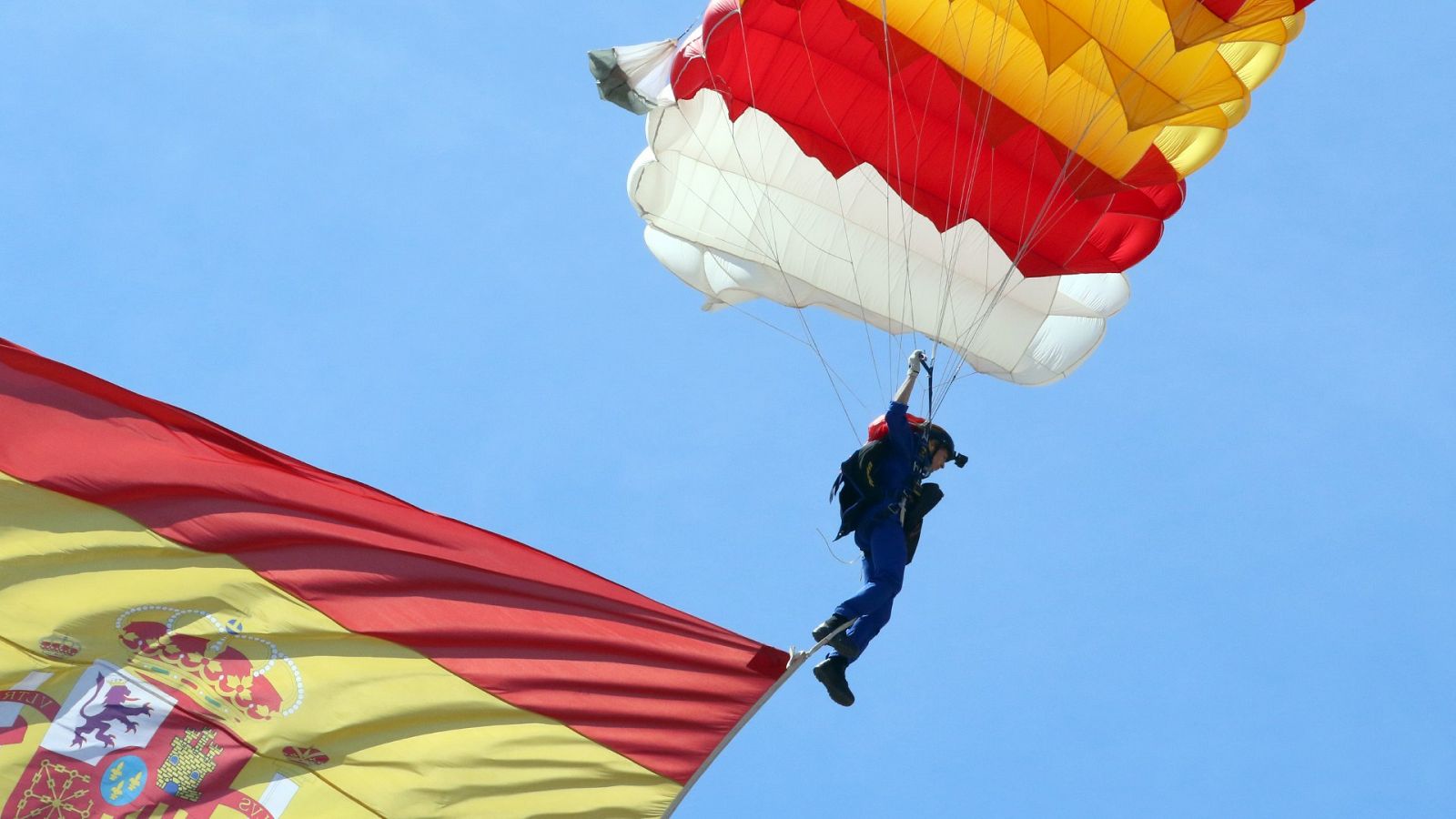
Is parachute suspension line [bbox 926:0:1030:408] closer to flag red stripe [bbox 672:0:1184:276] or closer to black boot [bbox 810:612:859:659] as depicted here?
flag red stripe [bbox 672:0:1184:276]

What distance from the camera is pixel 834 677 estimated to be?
34.0 feet

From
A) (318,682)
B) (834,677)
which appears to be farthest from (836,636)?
(318,682)

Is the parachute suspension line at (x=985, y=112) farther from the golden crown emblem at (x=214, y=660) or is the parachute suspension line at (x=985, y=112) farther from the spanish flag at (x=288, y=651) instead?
the golden crown emblem at (x=214, y=660)

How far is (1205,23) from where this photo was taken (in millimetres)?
10641

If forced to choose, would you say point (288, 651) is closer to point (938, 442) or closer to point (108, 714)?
point (108, 714)

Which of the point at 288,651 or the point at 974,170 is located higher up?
the point at 974,170

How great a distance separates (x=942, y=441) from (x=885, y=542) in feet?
2.35

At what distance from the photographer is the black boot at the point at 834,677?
10.4 m

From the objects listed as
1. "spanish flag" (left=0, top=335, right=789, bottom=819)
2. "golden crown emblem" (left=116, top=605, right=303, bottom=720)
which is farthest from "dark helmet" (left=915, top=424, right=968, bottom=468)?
"golden crown emblem" (left=116, top=605, right=303, bottom=720)

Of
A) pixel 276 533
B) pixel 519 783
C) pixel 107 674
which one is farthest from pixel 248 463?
pixel 519 783

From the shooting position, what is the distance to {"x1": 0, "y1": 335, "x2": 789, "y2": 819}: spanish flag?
354 inches

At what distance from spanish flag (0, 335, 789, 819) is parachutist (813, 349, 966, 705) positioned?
0.74 metres

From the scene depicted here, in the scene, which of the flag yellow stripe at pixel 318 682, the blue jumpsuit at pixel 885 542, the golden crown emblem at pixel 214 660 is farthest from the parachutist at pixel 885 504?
the golden crown emblem at pixel 214 660

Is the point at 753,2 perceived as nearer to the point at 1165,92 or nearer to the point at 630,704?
the point at 1165,92
